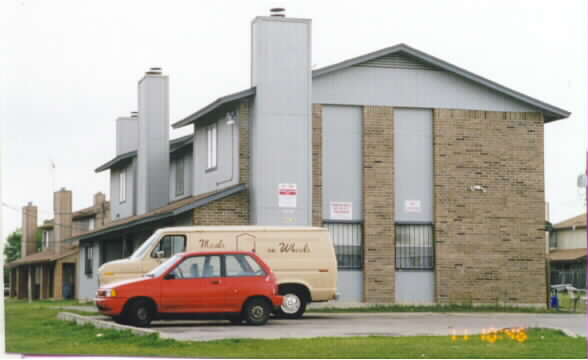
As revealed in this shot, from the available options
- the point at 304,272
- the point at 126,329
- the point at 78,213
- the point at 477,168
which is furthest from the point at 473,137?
the point at 78,213

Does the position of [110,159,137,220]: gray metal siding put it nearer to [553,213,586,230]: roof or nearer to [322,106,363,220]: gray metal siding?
[322,106,363,220]: gray metal siding

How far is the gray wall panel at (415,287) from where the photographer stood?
111 feet

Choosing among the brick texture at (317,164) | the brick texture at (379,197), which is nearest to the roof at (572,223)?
the brick texture at (379,197)

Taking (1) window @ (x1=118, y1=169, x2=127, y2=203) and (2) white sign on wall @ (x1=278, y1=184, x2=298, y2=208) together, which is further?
(1) window @ (x1=118, y1=169, x2=127, y2=203)

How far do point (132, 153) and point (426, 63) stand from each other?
51.4 ft

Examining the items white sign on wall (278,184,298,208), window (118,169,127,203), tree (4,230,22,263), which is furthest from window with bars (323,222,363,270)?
tree (4,230,22,263)

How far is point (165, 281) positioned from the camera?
70.5ft

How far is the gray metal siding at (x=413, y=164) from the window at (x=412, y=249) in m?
0.34

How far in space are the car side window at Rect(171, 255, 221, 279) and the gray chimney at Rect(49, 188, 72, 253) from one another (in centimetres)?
3782

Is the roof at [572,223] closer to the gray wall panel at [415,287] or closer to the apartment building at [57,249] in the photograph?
the apartment building at [57,249]

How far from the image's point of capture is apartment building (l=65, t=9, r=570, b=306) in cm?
3238

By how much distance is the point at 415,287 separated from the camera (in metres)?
33.9

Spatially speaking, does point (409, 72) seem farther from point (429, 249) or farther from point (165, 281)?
point (165, 281)

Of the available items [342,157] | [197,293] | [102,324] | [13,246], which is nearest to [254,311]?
[197,293]
